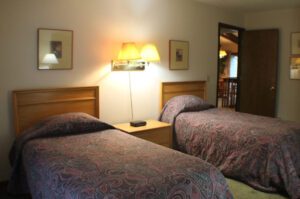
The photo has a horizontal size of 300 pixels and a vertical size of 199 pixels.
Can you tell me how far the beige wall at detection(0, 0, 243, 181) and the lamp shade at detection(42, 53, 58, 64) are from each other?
113mm

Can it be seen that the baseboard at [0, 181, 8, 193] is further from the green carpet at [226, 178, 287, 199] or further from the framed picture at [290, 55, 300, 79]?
the framed picture at [290, 55, 300, 79]

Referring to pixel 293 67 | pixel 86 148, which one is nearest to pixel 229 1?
pixel 293 67

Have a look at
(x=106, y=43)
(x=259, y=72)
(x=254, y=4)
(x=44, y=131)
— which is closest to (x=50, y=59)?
(x=106, y=43)

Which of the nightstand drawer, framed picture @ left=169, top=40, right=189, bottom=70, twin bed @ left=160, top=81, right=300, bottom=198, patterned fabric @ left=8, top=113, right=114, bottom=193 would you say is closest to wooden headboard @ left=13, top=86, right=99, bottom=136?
→ patterned fabric @ left=8, top=113, right=114, bottom=193

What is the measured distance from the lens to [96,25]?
11.6 feet

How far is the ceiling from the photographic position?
4.70 meters

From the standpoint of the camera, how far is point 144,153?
235cm

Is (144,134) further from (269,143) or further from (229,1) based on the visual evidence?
(229,1)

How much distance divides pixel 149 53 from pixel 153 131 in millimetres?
1022

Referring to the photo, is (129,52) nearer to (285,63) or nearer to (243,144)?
(243,144)

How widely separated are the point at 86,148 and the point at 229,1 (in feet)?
11.4

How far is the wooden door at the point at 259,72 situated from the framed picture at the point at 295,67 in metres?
0.26

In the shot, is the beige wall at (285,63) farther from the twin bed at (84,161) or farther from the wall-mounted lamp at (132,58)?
the twin bed at (84,161)

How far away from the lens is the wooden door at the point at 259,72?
543 cm
